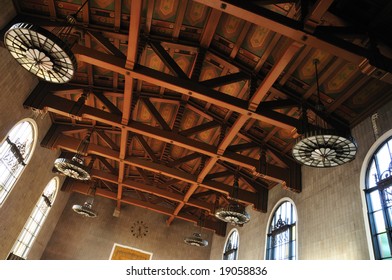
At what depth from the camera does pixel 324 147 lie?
6617 millimetres

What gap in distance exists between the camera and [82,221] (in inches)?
744

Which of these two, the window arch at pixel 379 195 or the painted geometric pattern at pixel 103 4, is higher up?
the painted geometric pattern at pixel 103 4

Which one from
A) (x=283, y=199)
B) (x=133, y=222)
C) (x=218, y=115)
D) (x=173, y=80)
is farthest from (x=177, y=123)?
(x=133, y=222)

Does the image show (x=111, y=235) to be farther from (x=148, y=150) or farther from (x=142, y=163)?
(x=148, y=150)

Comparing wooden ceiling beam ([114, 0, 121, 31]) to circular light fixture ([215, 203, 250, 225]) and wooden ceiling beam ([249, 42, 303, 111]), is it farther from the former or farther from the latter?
circular light fixture ([215, 203, 250, 225])

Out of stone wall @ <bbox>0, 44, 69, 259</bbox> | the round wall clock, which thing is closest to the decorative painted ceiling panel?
stone wall @ <bbox>0, 44, 69, 259</bbox>

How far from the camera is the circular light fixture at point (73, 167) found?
1005cm

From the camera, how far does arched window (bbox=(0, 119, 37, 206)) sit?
1008 cm

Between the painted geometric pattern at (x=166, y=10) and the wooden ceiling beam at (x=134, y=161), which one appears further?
the wooden ceiling beam at (x=134, y=161)

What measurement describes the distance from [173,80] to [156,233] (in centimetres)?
1426

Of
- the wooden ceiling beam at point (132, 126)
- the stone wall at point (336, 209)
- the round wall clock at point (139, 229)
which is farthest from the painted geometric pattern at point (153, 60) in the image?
the round wall clock at point (139, 229)

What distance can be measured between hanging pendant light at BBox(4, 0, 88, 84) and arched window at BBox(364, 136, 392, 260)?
25.2 ft

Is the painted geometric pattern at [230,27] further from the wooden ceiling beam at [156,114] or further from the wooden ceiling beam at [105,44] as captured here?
the wooden ceiling beam at [156,114]

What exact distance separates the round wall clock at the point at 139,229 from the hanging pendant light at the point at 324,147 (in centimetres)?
1490
